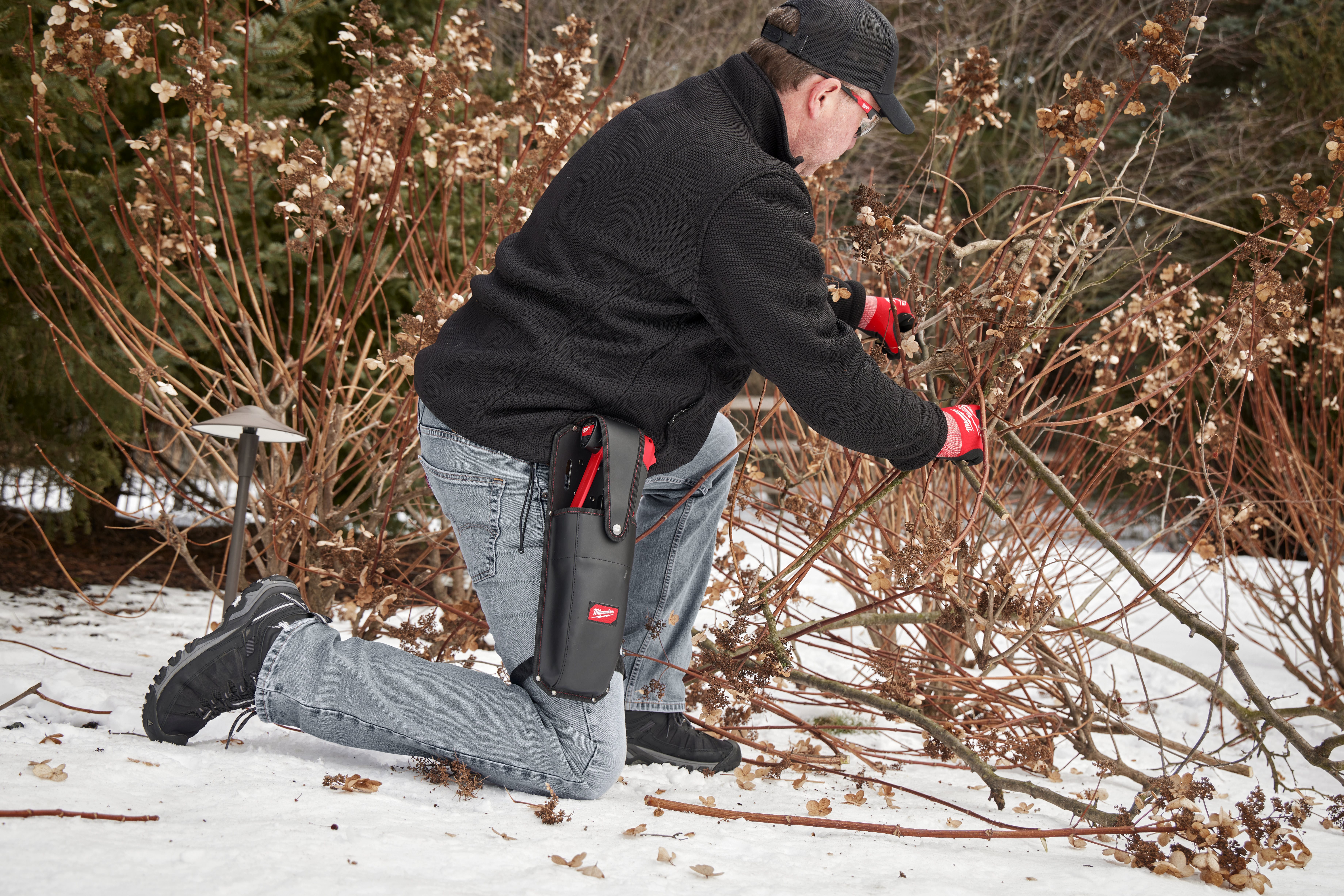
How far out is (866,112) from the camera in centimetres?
186

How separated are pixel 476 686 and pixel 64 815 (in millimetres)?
656

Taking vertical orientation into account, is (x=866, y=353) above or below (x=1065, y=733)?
above

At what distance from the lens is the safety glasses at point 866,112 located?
181cm

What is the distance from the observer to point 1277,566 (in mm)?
3965

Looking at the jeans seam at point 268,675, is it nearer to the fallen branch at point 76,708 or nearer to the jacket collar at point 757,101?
the fallen branch at point 76,708

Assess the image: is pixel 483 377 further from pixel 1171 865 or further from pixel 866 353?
pixel 1171 865

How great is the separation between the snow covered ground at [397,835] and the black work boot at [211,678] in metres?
0.05

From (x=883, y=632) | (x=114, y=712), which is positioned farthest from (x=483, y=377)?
(x=883, y=632)

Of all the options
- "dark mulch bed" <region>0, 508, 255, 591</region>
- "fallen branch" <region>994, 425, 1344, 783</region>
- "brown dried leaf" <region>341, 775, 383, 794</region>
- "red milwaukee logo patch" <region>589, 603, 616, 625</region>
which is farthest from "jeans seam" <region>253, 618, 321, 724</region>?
"dark mulch bed" <region>0, 508, 255, 591</region>

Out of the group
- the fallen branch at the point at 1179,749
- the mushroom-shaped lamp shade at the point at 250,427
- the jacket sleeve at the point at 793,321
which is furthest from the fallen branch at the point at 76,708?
the fallen branch at the point at 1179,749

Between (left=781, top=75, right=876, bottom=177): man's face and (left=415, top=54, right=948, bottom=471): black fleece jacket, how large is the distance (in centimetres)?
5

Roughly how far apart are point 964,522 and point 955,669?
14.6 inches

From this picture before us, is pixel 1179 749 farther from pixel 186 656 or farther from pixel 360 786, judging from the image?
pixel 186 656

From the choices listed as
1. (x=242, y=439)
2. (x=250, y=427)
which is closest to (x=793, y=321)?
(x=250, y=427)
